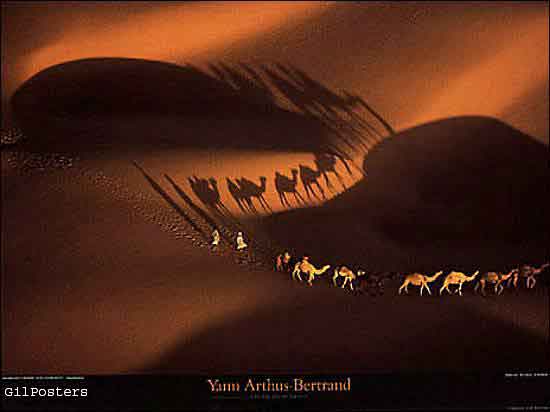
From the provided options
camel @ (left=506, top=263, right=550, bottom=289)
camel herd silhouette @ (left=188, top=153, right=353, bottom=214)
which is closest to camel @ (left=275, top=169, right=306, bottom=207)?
camel herd silhouette @ (left=188, top=153, right=353, bottom=214)

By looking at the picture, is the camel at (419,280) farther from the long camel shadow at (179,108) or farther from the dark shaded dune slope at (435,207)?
the long camel shadow at (179,108)

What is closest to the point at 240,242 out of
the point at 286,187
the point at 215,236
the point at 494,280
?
the point at 215,236

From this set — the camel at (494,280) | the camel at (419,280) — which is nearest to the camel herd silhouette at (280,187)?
the camel at (419,280)

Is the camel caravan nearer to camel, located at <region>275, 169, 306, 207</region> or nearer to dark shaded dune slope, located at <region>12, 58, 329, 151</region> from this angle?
camel, located at <region>275, 169, 306, 207</region>

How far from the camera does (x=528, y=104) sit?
4.08 ft

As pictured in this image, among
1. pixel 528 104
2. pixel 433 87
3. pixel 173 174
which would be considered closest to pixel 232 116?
pixel 173 174

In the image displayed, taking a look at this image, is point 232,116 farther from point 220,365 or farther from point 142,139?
point 220,365

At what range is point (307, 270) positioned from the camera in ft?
4.05

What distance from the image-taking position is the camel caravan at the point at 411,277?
1235 mm

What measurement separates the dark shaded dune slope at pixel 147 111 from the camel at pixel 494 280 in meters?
0.46

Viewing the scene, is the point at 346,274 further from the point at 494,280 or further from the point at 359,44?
the point at 359,44

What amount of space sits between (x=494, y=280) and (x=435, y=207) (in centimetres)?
21

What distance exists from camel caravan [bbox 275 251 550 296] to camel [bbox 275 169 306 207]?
12 centimetres

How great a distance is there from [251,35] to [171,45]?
0.58ft
